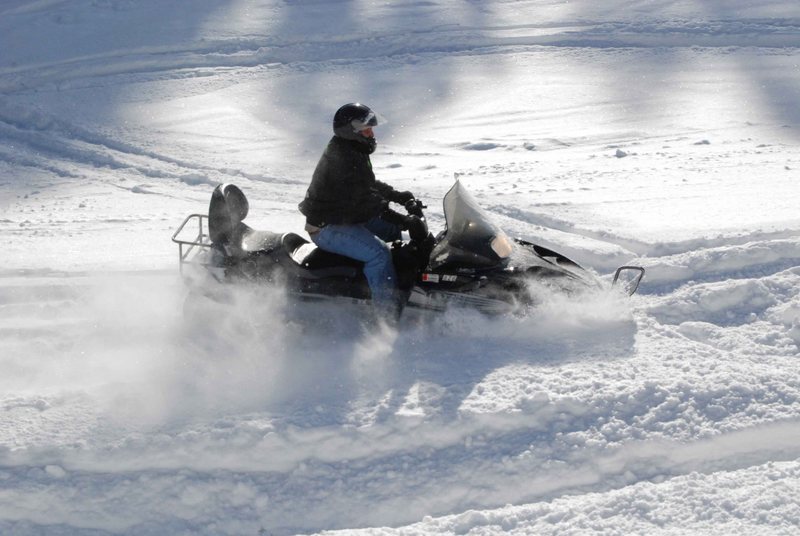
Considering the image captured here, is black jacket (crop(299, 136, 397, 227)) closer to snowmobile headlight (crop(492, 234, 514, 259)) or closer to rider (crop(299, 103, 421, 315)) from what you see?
rider (crop(299, 103, 421, 315))

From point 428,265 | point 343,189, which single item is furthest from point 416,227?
point 343,189

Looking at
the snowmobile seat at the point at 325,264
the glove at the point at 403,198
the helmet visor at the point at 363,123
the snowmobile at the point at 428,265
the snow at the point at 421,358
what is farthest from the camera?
the glove at the point at 403,198

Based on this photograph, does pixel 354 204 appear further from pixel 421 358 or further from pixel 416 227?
pixel 421 358

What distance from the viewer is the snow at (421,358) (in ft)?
15.8

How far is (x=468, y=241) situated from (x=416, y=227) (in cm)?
39

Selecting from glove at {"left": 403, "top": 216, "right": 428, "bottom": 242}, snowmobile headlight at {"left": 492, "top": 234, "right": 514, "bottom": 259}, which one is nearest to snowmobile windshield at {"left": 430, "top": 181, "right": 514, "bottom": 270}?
snowmobile headlight at {"left": 492, "top": 234, "right": 514, "bottom": 259}

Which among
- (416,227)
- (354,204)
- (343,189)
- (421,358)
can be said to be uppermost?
(343,189)

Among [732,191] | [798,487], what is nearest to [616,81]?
[732,191]

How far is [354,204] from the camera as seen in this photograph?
621 cm

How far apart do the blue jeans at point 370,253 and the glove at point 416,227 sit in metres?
0.21

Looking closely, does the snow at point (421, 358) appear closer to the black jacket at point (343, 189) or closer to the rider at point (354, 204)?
the rider at point (354, 204)

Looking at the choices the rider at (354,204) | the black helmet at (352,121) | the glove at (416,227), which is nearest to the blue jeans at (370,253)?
the rider at (354,204)

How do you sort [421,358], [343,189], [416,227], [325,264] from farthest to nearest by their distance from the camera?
[325,264] < [416,227] < [343,189] < [421,358]

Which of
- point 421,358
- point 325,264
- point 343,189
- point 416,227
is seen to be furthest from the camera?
point 325,264
